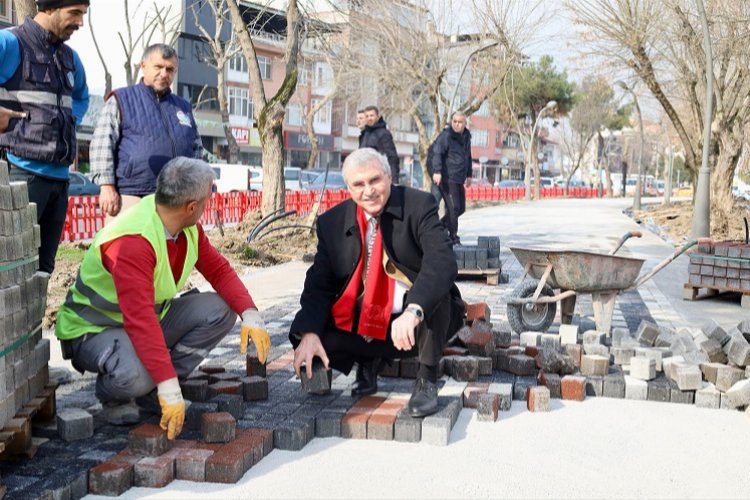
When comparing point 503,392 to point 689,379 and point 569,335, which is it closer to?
point 689,379

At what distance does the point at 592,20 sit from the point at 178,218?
18.7 meters

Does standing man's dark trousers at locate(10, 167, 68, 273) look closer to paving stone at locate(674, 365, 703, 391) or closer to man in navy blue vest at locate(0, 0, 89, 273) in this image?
man in navy blue vest at locate(0, 0, 89, 273)

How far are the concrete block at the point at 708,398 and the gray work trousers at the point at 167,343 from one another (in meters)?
2.65

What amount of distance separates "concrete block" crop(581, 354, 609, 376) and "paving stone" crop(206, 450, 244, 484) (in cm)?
245

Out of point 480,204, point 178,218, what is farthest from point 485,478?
point 480,204

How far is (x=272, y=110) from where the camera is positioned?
545 inches

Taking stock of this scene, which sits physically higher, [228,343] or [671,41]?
[671,41]

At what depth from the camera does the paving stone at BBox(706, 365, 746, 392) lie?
4730 mm

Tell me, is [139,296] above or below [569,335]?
above

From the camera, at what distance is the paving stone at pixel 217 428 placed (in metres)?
3.59

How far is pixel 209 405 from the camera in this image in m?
4.06

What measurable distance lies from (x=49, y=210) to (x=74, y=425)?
1494mm

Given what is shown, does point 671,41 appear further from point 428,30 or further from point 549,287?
point 549,287

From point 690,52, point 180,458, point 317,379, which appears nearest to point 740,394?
point 317,379
